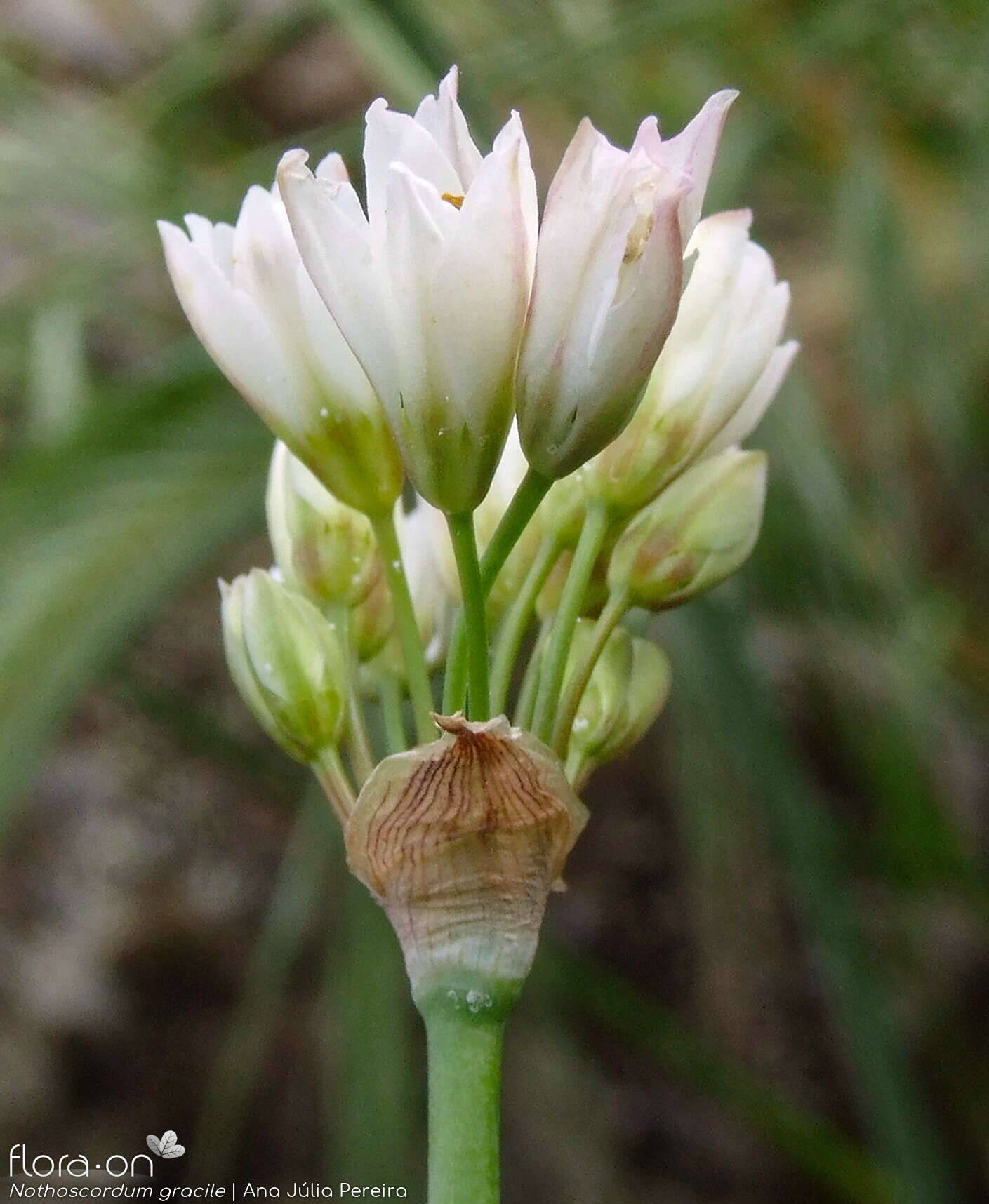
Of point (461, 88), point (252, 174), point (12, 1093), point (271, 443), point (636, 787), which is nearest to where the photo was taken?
point (461, 88)

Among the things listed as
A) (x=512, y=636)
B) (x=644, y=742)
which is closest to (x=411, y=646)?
(x=512, y=636)

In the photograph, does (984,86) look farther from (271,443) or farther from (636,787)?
(636,787)

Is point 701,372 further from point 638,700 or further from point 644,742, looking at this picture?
point 644,742

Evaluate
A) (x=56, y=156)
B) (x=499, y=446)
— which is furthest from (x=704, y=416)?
(x=56, y=156)

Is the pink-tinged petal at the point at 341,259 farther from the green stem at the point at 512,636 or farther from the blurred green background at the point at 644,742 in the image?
the blurred green background at the point at 644,742

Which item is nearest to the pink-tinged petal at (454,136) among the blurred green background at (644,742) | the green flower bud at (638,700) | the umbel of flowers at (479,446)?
the umbel of flowers at (479,446)

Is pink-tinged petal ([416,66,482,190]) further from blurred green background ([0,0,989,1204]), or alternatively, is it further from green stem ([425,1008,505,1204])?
blurred green background ([0,0,989,1204])

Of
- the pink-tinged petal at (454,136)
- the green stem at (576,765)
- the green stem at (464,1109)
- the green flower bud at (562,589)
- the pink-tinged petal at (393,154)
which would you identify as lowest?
the green stem at (464,1109)

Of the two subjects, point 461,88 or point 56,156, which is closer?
point 461,88
